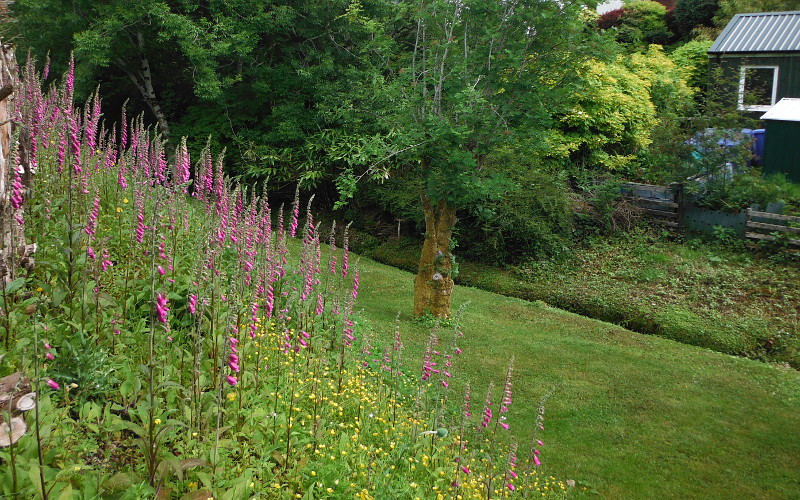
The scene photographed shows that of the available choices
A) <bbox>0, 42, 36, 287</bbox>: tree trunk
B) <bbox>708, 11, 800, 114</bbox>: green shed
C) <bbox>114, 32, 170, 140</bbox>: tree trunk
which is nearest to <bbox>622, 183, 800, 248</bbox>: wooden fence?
<bbox>708, 11, 800, 114</bbox>: green shed

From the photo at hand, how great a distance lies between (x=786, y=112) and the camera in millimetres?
17703

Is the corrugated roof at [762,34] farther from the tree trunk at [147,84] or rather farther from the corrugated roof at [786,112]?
the tree trunk at [147,84]

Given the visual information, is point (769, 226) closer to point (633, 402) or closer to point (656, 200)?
point (656, 200)

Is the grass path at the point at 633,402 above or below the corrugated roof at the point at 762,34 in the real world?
below

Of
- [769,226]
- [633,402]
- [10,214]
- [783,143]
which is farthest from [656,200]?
[10,214]

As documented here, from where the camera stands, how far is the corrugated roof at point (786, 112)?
17.3m

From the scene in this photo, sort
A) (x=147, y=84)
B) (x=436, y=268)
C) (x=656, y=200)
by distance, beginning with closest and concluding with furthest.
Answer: (x=436, y=268)
(x=656, y=200)
(x=147, y=84)

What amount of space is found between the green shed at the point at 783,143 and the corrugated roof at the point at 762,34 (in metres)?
5.82

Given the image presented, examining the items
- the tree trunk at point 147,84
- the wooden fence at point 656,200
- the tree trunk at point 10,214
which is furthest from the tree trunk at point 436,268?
the tree trunk at point 147,84

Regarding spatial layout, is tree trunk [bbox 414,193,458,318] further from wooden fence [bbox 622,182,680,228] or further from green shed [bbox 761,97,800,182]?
green shed [bbox 761,97,800,182]

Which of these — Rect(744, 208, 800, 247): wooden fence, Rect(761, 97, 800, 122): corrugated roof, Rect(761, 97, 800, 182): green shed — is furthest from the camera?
Rect(761, 97, 800, 122): corrugated roof

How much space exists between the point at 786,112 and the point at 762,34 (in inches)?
277

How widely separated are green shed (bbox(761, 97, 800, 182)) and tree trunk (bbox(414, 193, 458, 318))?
11.2m

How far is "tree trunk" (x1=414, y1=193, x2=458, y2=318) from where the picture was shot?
1132cm
